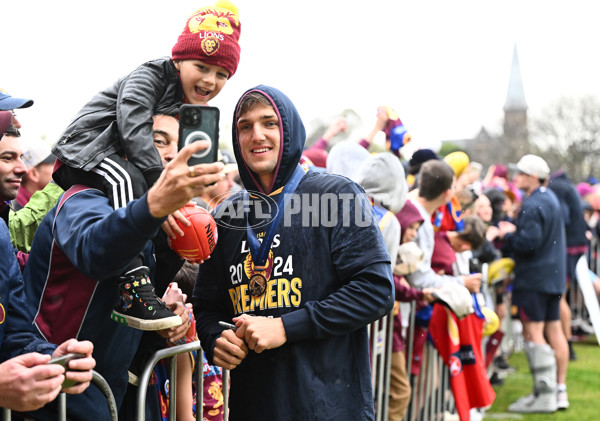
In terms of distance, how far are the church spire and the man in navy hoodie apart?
212 feet

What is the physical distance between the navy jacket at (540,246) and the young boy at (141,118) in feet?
17.5

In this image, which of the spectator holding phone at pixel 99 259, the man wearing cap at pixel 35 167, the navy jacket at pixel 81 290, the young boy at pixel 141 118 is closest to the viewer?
the spectator holding phone at pixel 99 259

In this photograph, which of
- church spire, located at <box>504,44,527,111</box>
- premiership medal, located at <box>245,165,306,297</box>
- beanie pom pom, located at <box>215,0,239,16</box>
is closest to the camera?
premiership medal, located at <box>245,165,306,297</box>

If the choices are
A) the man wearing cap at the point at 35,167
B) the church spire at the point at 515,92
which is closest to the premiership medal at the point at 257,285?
the man wearing cap at the point at 35,167

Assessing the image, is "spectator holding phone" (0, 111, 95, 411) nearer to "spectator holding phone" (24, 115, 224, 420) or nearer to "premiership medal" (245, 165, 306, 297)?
"spectator holding phone" (24, 115, 224, 420)

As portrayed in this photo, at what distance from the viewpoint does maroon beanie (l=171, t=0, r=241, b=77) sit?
2.94 m

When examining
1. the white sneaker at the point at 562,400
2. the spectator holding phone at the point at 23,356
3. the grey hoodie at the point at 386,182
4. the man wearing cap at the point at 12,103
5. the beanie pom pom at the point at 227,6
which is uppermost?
the beanie pom pom at the point at 227,6

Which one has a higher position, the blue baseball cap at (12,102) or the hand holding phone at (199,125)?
the blue baseball cap at (12,102)

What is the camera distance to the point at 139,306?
7.50 ft

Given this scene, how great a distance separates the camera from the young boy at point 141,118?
7.79 feet

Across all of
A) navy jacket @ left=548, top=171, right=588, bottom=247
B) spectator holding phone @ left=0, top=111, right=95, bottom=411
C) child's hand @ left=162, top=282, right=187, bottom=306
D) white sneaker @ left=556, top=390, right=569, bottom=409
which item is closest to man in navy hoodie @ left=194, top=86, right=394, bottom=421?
child's hand @ left=162, top=282, right=187, bottom=306

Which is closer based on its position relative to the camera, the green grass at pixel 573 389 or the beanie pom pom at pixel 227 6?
the beanie pom pom at pixel 227 6

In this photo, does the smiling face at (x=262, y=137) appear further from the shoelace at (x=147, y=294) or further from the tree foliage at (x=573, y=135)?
the tree foliage at (x=573, y=135)

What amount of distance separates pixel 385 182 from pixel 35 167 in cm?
234
